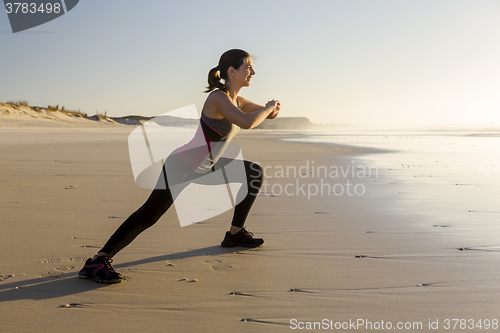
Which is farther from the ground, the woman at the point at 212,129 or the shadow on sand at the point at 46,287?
the woman at the point at 212,129

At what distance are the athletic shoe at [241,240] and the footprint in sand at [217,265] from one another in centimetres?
37

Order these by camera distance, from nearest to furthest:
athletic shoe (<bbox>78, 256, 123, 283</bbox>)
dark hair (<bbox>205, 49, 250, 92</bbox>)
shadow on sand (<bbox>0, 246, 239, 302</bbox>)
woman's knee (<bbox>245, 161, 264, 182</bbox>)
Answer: shadow on sand (<bbox>0, 246, 239, 302</bbox>) → athletic shoe (<bbox>78, 256, 123, 283</bbox>) → dark hair (<bbox>205, 49, 250, 92</bbox>) → woman's knee (<bbox>245, 161, 264, 182</bbox>)

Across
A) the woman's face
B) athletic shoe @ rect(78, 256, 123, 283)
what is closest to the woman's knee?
the woman's face

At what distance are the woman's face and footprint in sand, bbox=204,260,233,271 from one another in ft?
4.49

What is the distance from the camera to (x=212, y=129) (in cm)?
281

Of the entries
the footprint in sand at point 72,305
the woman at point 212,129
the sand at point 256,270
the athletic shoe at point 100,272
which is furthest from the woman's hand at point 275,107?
the footprint in sand at point 72,305

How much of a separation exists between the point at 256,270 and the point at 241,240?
0.55 meters

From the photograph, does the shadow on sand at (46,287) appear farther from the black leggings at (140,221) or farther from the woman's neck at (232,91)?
the woman's neck at (232,91)

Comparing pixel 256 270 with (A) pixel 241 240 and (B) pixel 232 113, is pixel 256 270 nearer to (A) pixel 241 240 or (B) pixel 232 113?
(A) pixel 241 240

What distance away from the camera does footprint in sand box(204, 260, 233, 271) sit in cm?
278

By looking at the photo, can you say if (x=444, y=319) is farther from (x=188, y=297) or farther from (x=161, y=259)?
(x=161, y=259)

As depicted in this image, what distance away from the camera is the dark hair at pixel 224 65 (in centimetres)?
291

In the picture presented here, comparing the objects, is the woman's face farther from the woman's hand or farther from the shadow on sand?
the shadow on sand

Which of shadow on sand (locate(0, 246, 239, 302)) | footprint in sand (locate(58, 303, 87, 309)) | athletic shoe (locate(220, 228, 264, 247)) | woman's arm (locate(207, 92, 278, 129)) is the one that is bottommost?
footprint in sand (locate(58, 303, 87, 309))
